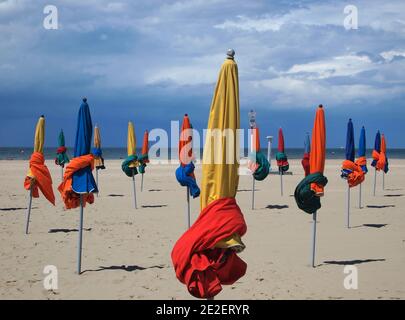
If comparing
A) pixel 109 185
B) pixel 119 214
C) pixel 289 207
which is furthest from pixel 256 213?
pixel 109 185

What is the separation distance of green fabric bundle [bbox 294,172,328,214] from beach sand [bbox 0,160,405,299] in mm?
1340

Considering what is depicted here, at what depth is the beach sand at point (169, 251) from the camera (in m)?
8.39

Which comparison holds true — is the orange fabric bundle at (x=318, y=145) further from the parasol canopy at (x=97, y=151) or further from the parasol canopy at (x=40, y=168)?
the parasol canopy at (x=97, y=151)

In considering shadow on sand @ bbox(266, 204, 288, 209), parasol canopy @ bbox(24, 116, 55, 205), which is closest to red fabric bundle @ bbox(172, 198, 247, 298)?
parasol canopy @ bbox(24, 116, 55, 205)

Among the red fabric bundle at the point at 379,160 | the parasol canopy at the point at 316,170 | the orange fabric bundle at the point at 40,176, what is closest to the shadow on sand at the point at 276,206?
the red fabric bundle at the point at 379,160

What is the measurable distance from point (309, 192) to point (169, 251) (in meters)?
3.82

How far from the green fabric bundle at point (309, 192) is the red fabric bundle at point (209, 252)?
471cm

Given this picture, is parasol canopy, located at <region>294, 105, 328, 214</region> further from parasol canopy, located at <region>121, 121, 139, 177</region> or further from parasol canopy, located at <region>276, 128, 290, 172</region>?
parasol canopy, located at <region>276, 128, 290, 172</region>

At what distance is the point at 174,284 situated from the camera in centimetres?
872

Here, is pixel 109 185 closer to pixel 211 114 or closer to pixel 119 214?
pixel 119 214

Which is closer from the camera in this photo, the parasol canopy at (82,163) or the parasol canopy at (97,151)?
the parasol canopy at (82,163)

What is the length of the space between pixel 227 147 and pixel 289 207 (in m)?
14.4

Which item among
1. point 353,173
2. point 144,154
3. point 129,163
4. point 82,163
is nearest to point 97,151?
point 144,154
